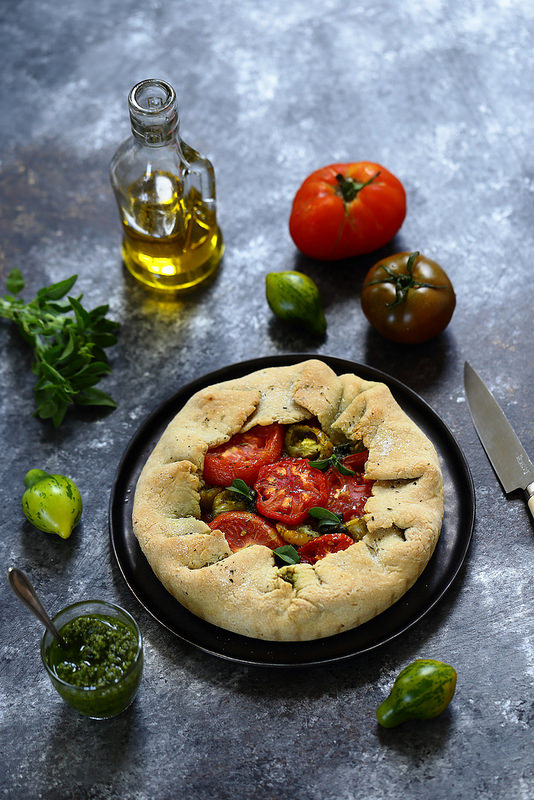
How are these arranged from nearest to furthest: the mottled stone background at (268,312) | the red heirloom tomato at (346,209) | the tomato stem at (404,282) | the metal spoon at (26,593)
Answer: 1. the metal spoon at (26,593)
2. the mottled stone background at (268,312)
3. the tomato stem at (404,282)
4. the red heirloom tomato at (346,209)

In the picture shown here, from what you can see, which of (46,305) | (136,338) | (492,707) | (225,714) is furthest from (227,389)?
(492,707)

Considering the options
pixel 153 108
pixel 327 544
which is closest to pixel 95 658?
pixel 327 544

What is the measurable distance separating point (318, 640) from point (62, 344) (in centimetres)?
192

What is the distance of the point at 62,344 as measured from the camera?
419 centimetres

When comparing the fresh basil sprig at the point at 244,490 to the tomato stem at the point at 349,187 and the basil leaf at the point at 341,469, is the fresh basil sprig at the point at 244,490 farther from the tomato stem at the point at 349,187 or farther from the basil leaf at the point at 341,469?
the tomato stem at the point at 349,187

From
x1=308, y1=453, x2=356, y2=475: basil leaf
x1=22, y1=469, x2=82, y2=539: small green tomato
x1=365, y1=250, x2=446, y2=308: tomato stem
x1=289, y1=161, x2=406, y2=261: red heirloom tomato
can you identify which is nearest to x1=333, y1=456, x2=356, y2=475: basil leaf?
A: x1=308, y1=453, x2=356, y2=475: basil leaf

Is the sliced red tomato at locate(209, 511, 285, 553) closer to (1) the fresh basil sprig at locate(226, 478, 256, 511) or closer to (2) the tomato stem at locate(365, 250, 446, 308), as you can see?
(1) the fresh basil sprig at locate(226, 478, 256, 511)

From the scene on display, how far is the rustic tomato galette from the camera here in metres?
3.20

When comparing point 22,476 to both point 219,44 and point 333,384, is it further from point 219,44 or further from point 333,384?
point 219,44

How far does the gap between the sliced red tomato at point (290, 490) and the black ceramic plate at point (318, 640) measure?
0.50 metres

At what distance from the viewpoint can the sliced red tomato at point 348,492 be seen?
3.49 meters

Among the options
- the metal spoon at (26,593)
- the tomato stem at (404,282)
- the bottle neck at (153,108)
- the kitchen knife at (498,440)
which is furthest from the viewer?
the tomato stem at (404,282)

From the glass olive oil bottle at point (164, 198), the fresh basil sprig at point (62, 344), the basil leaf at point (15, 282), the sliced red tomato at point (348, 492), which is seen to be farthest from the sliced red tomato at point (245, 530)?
the basil leaf at point (15, 282)

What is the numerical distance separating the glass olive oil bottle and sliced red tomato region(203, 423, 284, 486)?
1139mm
